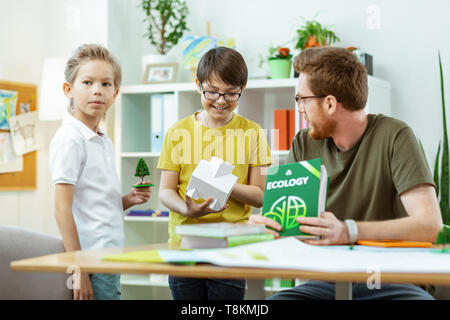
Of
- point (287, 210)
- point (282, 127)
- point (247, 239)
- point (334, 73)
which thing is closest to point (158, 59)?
point (282, 127)

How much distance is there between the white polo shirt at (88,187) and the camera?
178 cm

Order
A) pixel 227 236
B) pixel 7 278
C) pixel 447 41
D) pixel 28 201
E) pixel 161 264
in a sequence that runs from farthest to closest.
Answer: pixel 28 201
pixel 447 41
pixel 7 278
pixel 227 236
pixel 161 264

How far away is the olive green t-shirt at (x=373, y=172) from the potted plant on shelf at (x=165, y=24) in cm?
251

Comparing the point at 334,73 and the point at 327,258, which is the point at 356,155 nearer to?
the point at 334,73

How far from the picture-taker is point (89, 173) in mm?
1826

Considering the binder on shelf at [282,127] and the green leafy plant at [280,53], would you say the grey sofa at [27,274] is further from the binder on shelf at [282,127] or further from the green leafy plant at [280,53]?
the green leafy plant at [280,53]

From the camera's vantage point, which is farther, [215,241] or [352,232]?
[352,232]

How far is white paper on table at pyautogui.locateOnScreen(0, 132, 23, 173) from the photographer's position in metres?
3.74

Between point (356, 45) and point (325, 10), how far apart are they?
335mm

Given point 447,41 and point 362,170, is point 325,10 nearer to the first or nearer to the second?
point 447,41

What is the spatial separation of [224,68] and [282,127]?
177cm

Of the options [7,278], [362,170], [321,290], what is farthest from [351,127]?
[7,278]

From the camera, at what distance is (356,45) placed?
391 cm

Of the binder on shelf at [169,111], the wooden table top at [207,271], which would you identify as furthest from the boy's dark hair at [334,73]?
the binder on shelf at [169,111]
